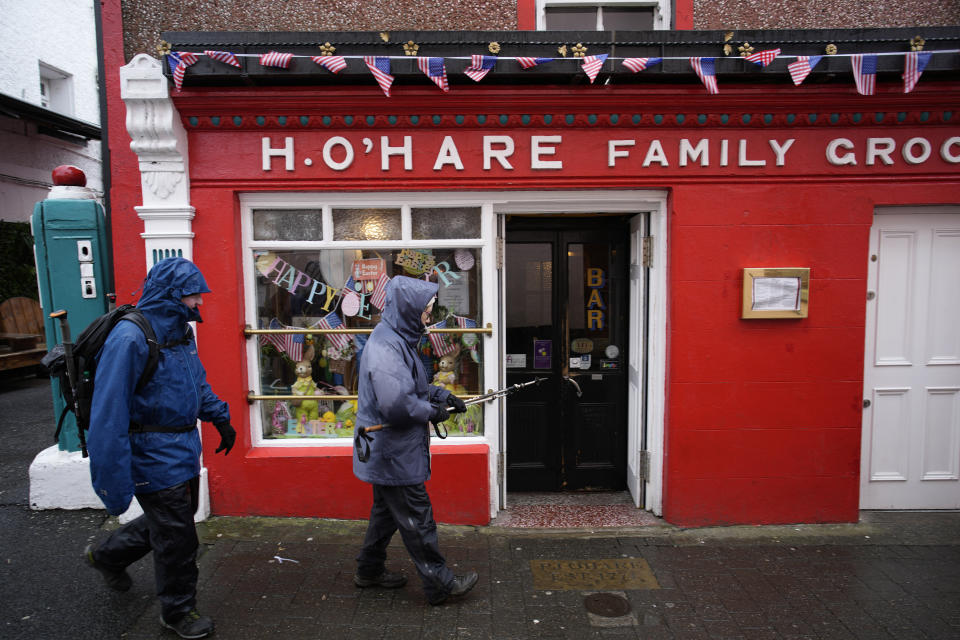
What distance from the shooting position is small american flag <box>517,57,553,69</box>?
394 centimetres

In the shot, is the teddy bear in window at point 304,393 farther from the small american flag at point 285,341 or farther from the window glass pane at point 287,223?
the window glass pane at point 287,223

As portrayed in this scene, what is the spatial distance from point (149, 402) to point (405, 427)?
1340 millimetres

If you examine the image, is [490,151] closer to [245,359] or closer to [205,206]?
[205,206]

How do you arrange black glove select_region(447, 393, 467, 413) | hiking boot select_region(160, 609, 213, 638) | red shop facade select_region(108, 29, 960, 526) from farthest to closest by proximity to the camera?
red shop facade select_region(108, 29, 960, 526) → black glove select_region(447, 393, 467, 413) → hiking boot select_region(160, 609, 213, 638)

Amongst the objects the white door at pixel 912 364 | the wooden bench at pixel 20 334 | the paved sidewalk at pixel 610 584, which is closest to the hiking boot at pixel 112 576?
the paved sidewalk at pixel 610 584

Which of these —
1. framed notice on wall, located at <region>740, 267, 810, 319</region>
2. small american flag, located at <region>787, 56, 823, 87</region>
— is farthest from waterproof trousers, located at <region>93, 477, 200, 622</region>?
small american flag, located at <region>787, 56, 823, 87</region>

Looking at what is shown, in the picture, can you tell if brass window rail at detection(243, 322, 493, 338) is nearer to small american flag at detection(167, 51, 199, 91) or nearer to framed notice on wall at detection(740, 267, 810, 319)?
small american flag at detection(167, 51, 199, 91)

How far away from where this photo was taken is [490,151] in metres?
4.32

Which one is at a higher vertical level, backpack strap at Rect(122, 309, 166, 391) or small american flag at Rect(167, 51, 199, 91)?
small american flag at Rect(167, 51, 199, 91)

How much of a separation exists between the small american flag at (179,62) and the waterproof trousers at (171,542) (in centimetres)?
273

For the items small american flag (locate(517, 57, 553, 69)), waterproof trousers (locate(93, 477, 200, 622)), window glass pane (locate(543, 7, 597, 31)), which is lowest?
waterproof trousers (locate(93, 477, 200, 622))

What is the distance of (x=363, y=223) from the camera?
4.58m

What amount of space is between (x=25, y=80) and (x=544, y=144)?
43.7 feet

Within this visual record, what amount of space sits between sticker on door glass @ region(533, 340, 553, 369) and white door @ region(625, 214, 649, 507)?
0.70 m
